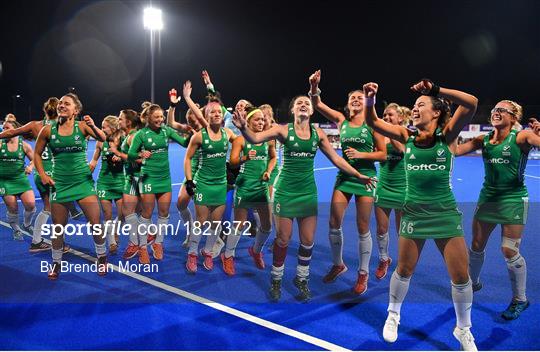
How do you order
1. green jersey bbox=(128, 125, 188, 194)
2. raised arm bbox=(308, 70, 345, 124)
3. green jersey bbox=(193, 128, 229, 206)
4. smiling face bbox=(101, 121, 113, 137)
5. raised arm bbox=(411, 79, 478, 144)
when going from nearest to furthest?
raised arm bbox=(411, 79, 478, 144), raised arm bbox=(308, 70, 345, 124), green jersey bbox=(193, 128, 229, 206), green jersey bbox=(128, 125, 188, 194), smiling face bbox=(101, 121, 113, 137)

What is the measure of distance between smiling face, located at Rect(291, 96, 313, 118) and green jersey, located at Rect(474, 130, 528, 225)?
189 centimetres

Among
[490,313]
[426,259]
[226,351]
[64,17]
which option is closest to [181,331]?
[226,351]

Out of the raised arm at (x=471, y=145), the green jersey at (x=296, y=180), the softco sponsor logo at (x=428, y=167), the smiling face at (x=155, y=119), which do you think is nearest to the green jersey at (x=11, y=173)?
the smiling face at (x=155, y=119)

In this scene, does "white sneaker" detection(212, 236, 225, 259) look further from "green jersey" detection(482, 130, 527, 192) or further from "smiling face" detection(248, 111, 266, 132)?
"green jersey" detection(482, 130, 527, 192)

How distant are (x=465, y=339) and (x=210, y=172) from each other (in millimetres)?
3413

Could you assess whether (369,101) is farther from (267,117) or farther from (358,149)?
(267,117)

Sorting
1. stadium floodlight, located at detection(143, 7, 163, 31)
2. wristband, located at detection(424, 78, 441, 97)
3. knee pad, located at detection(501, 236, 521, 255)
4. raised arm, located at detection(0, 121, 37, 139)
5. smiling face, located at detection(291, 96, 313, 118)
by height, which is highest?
stadium floodlight, located at detection(143, 7, 163, 31)

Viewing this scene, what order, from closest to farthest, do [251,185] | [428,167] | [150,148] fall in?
[428,167] < [251,185] < [150,148]

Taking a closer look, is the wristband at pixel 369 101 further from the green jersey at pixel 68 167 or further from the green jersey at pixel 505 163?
the green jersey at pixel 68 167

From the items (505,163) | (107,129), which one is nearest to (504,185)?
(505,163)

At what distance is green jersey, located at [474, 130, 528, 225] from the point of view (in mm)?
4383

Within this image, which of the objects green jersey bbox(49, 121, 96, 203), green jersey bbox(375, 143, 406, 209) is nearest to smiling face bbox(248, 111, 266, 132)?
green jersey bbox(375, 143, 406, 209)

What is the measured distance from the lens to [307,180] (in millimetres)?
4746

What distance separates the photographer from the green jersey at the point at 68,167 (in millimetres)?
5176
